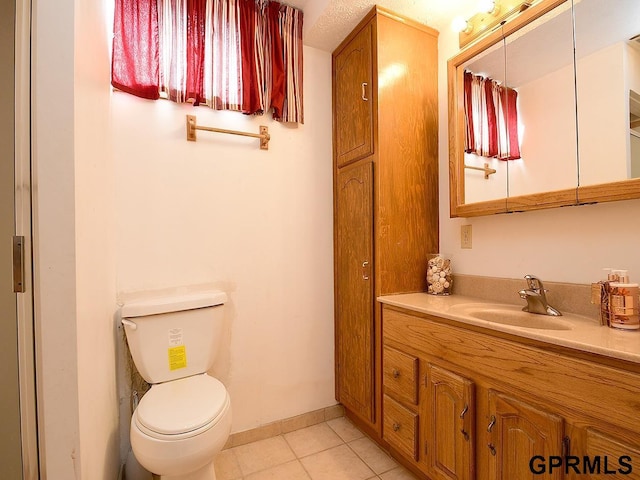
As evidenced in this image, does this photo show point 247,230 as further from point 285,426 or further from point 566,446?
point 566,446

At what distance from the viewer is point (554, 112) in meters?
1.30

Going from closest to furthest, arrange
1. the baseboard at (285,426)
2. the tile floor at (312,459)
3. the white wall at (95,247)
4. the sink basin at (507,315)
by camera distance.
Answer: the white wall at (95,247)
the sink basin at (507,315)
the tile floor at (312,459)
the baseboard at (285,426)

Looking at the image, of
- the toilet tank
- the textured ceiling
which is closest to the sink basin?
the toilet tank

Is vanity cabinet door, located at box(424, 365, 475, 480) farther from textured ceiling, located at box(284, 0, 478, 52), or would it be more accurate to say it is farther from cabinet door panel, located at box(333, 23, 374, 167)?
textured ceiling, located at box(284, 0, 478, 52)

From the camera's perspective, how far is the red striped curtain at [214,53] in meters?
1.50

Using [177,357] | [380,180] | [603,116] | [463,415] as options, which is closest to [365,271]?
[380,180]

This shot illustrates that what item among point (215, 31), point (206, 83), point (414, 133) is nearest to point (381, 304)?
point (414, 133)

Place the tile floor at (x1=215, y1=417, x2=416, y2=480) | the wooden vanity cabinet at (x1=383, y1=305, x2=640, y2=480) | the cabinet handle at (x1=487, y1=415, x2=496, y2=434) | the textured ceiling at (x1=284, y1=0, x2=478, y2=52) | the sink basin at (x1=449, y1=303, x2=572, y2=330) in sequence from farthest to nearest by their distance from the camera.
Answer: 1. the textured ceiling at (x1=284, y1=0, x2=478, y2=52)
2. the tile floor at (x1=215, y1=417, x2=416, y2=480)
3. the sink basin at (x1=449, y1=303, x2=572, y2=330)
4. the cabinet handle at (x1=487, y1=415, x2=496, y2=434)
5. the wooden vanity cabinet at (x1=383, y1=305, x2=640, y2=480)

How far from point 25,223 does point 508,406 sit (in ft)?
5.09

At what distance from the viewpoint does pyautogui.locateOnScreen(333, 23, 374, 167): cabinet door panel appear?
67.0 inches

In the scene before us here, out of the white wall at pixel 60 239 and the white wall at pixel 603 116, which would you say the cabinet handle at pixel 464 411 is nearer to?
the white wall at pixel 603 116

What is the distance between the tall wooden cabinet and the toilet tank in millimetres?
801

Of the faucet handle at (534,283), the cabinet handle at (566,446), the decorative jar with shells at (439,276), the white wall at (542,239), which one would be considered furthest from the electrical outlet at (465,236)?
the cabinet handle at (566,446)

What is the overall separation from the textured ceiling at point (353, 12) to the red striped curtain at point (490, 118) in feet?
1.28
